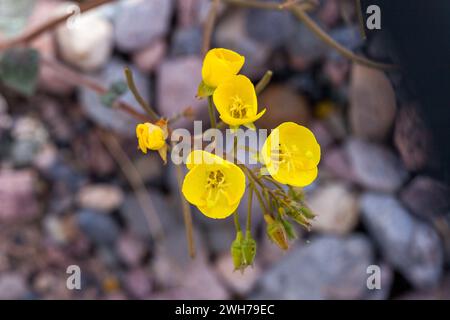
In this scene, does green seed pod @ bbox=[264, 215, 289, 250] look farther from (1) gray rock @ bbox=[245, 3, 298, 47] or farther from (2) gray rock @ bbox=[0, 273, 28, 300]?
(2) gray rock @ bbox=[0, 273, 28, 300]

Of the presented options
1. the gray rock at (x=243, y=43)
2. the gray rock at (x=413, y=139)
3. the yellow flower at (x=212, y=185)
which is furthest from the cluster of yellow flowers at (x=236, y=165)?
the gray rock at (x=243, y=43)

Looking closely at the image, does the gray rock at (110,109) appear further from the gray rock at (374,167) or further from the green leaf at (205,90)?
the green leaf at (205,90)

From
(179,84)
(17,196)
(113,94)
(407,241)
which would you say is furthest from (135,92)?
(407,241)

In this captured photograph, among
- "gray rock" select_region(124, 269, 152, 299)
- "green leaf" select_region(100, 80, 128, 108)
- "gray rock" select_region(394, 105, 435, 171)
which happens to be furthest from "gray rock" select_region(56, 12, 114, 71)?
"gray rock" select_region(394, 105, 435, 171)
